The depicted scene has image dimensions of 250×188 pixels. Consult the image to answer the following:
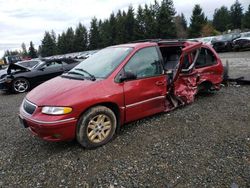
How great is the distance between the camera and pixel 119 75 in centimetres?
394

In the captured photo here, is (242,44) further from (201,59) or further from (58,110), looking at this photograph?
(58,110)

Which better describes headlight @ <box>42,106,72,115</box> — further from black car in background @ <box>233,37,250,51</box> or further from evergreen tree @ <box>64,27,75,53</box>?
evergreen tree @ <box>64,27,75,53</box>

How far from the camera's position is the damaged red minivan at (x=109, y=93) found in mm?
3381

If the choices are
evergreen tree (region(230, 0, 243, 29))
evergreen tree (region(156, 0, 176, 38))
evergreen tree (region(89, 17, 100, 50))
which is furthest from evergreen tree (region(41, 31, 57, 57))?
evergreen tree (region(230, 0, 243, 29))

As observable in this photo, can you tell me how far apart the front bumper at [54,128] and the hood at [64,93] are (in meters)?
0.27

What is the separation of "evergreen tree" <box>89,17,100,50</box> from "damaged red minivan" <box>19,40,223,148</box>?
52.9 m

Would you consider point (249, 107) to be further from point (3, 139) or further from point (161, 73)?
point (3, 139)

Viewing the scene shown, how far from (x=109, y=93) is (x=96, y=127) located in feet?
1.95

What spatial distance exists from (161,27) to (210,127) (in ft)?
134

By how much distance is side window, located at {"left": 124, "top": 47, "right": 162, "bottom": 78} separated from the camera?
418 centimetres

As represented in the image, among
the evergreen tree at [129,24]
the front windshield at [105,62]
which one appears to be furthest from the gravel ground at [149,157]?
the evergreen tree at [129,24]

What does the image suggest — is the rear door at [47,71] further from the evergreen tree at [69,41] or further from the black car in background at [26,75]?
the evergreen tree at [69,41]

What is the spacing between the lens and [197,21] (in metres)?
42.9

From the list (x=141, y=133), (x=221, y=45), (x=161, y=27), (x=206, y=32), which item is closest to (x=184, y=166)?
(x=141, y=133)
